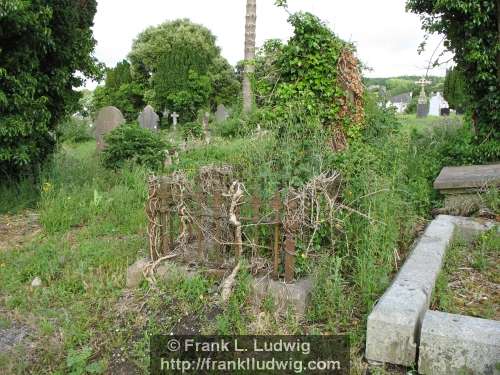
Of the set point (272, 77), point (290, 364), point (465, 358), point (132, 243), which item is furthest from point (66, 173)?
point (465, 358)

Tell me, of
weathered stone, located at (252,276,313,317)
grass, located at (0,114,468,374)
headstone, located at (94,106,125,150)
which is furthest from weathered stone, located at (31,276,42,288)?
headstone, located at (94,106,125,150)

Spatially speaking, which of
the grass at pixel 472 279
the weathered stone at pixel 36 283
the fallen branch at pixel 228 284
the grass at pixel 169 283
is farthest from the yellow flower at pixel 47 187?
the grass at pixel 472 279

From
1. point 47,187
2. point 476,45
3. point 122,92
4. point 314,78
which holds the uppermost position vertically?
point 122,92

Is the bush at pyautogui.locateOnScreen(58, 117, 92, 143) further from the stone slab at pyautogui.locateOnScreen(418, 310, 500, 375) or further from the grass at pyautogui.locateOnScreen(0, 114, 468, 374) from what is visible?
the stone slab at pyautogui.locateOnScreen(418, 310, 500, 375)

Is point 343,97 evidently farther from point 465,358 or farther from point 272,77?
point 465,358

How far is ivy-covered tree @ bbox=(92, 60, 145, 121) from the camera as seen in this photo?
29.7 metres

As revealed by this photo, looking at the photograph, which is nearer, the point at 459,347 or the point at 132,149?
the point at 459,347

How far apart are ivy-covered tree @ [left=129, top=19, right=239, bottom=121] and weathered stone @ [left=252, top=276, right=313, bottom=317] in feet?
81.6

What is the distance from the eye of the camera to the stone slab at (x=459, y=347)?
7.85 feet

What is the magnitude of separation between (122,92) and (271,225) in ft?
94.3

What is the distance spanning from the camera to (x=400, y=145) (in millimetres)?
5441

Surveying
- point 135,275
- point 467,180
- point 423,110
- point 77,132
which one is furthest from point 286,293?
point 423,110

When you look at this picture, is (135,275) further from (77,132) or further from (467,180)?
(77,132)

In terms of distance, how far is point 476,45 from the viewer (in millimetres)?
6781
